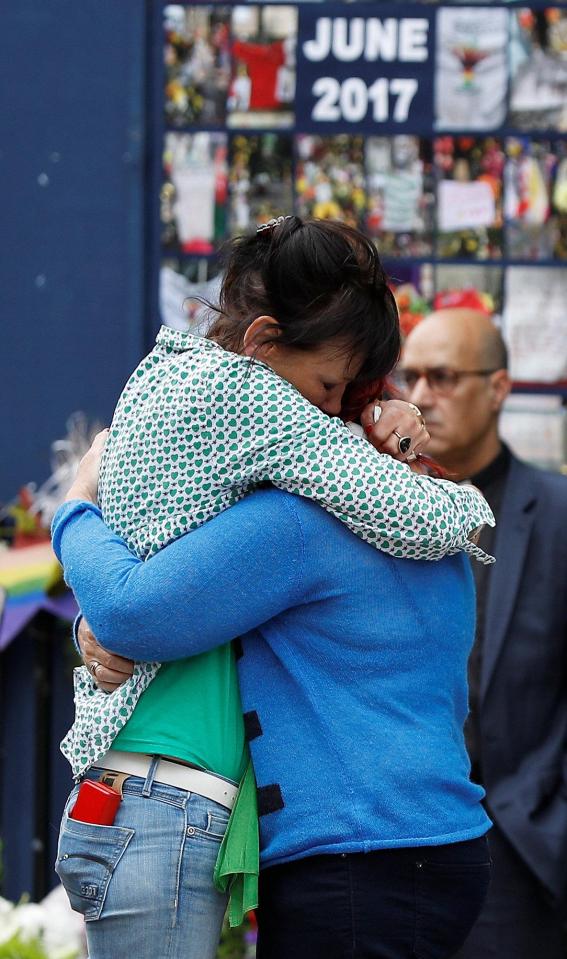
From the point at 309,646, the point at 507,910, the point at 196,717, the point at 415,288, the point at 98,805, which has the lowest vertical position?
the point at 507,910

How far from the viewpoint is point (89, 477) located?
215 centimetres

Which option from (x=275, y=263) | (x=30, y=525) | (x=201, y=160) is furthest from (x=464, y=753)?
(x=201, y=160)

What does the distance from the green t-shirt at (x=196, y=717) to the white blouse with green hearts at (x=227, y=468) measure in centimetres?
3

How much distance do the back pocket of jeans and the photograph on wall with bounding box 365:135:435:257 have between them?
10.5 ft

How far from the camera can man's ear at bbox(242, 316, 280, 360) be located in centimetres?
195

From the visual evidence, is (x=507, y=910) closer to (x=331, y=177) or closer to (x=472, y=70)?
(x=331, y=177)

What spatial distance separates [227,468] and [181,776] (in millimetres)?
443

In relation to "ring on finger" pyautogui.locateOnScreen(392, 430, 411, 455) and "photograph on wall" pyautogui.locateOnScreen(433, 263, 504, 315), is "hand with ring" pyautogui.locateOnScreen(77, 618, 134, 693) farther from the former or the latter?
"photograph on wall" pyautogui.locateOnScreen(433, 263, 504, 315)

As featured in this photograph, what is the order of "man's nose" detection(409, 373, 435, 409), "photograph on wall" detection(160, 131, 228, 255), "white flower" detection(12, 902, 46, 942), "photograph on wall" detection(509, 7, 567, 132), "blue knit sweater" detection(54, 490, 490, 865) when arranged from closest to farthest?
"blue knit sweater" detection(54, 490, 490, 865) → "white flower" detection(12, 902, 46, 942) → "man's nose" detection(409, 373, 435, 409) → "photograph on wall" detection(509, 7, 567, 132) → "photograph on wall" detection(160, 131, 228, 255)

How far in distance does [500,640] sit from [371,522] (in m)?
1.69

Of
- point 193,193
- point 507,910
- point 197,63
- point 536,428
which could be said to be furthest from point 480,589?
point 197,63

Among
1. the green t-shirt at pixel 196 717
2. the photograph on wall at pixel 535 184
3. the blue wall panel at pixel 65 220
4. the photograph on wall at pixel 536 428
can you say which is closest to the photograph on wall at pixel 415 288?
the photograph on wall at pixel 535 184

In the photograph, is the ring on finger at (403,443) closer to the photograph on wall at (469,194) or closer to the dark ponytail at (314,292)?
the dark ponytail at (314,292)

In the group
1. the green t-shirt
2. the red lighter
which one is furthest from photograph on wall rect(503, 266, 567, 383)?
the red lighter
